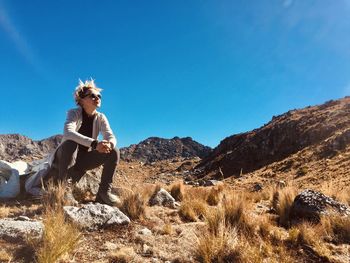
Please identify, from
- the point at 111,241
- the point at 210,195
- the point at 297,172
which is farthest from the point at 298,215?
the point at 297,172

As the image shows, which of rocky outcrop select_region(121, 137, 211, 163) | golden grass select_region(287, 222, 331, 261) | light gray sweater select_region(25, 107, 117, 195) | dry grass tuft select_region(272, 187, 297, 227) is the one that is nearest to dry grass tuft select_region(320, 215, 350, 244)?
golden grass select_region(287, 222, 331, 261)

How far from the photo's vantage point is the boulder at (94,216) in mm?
4688

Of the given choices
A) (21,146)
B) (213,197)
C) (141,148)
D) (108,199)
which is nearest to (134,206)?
(108,199)

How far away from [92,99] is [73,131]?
73 centimetres

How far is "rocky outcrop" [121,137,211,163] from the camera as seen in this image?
106 meters

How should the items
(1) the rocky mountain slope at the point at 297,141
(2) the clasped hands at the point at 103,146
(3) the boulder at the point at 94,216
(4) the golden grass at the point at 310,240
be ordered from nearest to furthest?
1. (4) the golden grass at the point at 310,240
2. (3) the boulder at the point at 94,216
3. (2) the clasped hands at the point at 103,146
4. (1) the rocky mountain slope at the point at 297,141

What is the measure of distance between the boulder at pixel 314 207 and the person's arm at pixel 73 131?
3.59m

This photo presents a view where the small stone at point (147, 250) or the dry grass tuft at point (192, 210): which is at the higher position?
the dry grass tuft at point (192, 210)

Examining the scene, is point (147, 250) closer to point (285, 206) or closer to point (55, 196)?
point (55, 196)

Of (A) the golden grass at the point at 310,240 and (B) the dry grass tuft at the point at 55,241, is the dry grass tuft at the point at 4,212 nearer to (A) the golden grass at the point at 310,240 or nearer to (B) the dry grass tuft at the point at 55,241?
(B) the dry grass tuft at the point at 55,241

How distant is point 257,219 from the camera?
5.26 metres

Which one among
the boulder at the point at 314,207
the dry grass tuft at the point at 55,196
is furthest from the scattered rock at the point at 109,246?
the boulder at the point at 314,207

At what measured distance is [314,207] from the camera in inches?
226

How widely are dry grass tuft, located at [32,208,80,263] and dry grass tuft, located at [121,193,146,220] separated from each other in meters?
1.54
